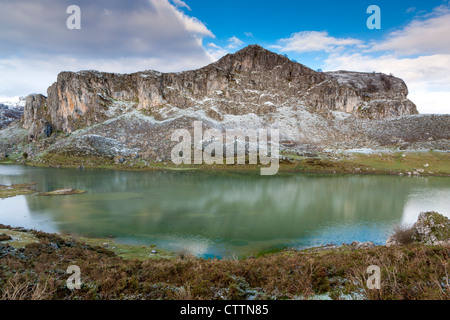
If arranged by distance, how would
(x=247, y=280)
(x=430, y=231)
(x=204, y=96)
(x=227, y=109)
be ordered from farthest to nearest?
(x=204, y=96)
(x=227, y=109)
(x=430, y=231)
(x=247, y=280)

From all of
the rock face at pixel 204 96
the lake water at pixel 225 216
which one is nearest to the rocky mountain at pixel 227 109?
the rock face at pixel 204 96

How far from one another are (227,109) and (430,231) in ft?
455

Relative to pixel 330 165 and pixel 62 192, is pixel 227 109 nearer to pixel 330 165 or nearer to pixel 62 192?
pixel 330 165

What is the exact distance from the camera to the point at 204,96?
529 ft

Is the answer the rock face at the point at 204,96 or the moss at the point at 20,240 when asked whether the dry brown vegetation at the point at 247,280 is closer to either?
the moss at the point at 20,240

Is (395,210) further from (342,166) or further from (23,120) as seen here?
(23,120)

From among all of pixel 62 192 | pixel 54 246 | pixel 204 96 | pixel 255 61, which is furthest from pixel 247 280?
pixel 255 61

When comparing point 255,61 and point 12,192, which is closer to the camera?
point 12,192

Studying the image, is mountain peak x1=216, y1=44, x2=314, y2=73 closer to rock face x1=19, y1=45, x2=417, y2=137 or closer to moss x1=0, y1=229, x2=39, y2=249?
rock face x1=19, y1=45, x2=417, y2=137

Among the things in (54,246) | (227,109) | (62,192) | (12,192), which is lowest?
(62,192)

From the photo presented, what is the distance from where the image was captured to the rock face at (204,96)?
152 m

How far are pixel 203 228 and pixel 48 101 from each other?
204985 millimetres

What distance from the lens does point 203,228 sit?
88.7 ft

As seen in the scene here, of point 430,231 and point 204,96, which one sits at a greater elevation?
point 204,96
